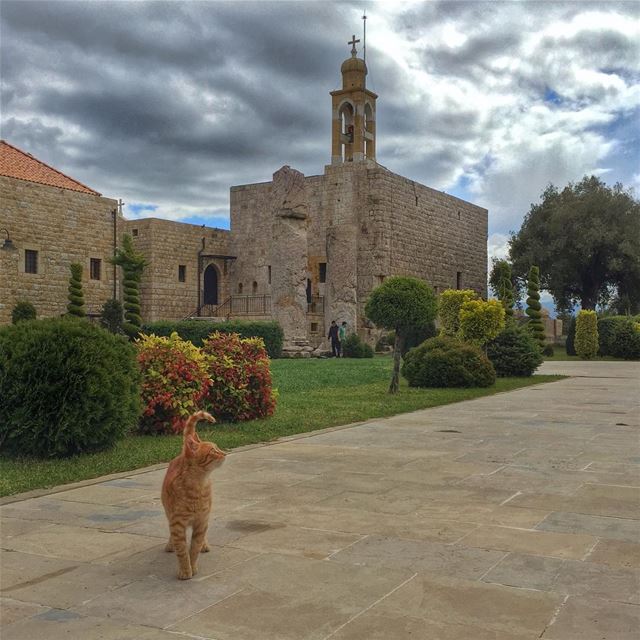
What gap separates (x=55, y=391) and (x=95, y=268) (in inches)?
967

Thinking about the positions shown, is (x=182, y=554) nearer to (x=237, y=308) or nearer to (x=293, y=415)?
(x=293, y=415)

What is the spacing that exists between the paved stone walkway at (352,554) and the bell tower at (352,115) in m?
27.8

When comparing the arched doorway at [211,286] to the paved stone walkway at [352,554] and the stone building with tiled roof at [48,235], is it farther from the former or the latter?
the paved stone walkway at [352,554]

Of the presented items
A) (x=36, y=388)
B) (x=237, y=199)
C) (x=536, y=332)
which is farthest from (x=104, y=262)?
(x=36, y=388)

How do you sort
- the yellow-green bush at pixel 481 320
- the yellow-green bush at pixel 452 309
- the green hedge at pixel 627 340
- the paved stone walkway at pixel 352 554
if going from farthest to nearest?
the green hedge at pixel 627 340
the yellow-green bush at pixel 452 309
the yellow-green bush at pixel 481 320
the paved stone walkway at pixel 352 554

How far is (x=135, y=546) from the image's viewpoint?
3.89m

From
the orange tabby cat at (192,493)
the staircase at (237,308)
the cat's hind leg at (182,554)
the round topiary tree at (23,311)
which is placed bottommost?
the cat's hind leg at (182,554)

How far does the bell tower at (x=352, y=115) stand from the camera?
108ft

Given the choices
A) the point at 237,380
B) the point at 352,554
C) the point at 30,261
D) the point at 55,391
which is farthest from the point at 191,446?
the point at 30,261

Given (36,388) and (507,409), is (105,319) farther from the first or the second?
(36,388)

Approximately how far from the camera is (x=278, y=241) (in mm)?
24859

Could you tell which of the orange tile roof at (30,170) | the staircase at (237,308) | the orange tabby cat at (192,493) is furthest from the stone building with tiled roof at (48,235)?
the orange tabby cat at (192,493)

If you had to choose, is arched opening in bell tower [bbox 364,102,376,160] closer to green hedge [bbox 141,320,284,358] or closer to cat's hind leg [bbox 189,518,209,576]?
green hedge [bbox 141,320,284,358]

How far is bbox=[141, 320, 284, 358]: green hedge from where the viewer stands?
2456 centimetres
